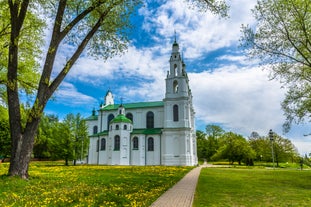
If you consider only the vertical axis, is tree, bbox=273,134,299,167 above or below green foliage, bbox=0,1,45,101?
below

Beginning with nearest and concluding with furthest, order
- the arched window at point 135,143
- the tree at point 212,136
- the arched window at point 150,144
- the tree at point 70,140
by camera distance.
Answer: the tree at point 70,140 → the arched window at point 150,144 → the arched window at point 135,143 → the tree at point 212,136

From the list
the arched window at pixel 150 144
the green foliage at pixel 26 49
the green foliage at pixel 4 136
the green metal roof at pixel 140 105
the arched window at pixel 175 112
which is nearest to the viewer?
the green foliage at pixel 26 49

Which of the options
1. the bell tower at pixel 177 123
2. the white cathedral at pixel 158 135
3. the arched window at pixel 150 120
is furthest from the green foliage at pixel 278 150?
the arched window at pixel 150 120

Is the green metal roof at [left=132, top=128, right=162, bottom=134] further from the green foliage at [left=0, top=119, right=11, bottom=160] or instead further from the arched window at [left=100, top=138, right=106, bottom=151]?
the green foliage at [left=0, top=119, right=11, bottom=160]

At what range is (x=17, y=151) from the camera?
27.4 ft

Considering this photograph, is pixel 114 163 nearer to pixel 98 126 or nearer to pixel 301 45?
pixel 98 126

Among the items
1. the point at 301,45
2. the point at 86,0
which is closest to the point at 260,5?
the point at 301,45

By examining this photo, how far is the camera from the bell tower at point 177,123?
3441 cm

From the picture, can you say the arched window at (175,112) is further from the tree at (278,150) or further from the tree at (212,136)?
the tree at (212,136)

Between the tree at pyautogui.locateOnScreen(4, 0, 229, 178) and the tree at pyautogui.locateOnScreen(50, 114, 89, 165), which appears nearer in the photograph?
the tree at pyautogui.locateOnScreen(4, 0, 229, 178)

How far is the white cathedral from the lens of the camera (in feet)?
115

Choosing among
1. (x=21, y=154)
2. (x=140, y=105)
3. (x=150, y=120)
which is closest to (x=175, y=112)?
(x=150, y=120)

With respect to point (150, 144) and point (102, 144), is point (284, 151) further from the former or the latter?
point (102, 144)

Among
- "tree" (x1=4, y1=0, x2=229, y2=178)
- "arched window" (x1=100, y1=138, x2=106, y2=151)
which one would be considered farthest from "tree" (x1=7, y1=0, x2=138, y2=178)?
"arched window" (x1=100, y1=138, x2=106, y2=151)
